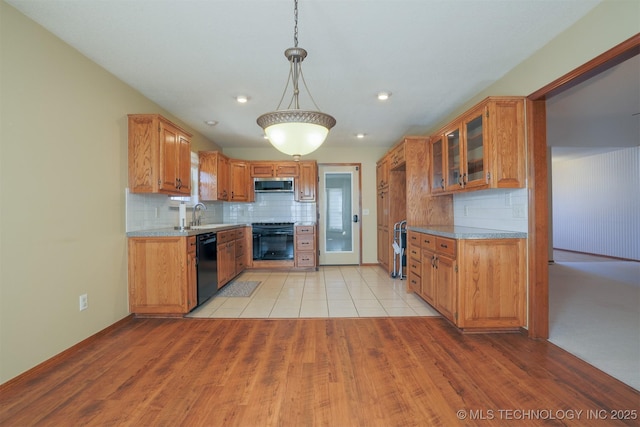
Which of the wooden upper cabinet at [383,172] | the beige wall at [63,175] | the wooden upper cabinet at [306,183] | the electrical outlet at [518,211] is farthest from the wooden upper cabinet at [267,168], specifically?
the electrical outlet at [518,211]

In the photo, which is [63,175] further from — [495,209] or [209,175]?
→ [495,209]

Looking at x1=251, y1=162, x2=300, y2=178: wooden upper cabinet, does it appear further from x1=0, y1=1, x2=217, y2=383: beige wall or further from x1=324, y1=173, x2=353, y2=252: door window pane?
x1=0, y1=1, x2=217, y2=383: beige wall

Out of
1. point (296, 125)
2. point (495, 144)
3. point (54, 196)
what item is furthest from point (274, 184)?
point (296, 125)

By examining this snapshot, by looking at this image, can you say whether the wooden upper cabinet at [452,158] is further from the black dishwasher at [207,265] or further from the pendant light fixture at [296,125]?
the black dishwasher at [207,265]

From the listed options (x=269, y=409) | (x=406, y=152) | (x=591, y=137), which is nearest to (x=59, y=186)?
(x=269, y=409)

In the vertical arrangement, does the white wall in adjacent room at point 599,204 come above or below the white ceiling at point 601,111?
below

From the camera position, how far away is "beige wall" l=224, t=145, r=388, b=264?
19.2 feet

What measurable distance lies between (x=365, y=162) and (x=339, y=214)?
3.90 ft

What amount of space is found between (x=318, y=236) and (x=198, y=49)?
404cm

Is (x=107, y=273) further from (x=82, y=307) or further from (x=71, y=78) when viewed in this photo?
(x=71, y=78)

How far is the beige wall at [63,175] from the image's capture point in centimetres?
182

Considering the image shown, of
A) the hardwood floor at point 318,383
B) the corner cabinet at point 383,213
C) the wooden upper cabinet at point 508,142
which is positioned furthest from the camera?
the corner cabinet at point 383,213

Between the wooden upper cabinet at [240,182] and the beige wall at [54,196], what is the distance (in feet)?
8.02

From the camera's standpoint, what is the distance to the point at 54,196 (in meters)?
2.13
